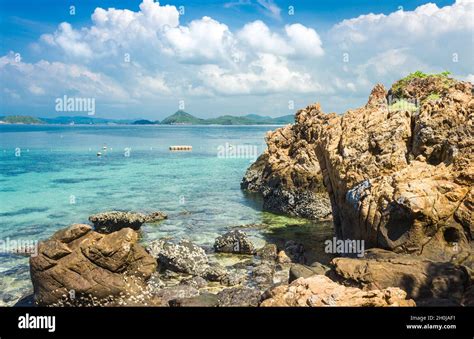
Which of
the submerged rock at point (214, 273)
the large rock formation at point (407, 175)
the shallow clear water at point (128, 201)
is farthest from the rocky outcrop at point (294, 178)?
the submerged rock at point (214, 273)

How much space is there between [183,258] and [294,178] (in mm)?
19216

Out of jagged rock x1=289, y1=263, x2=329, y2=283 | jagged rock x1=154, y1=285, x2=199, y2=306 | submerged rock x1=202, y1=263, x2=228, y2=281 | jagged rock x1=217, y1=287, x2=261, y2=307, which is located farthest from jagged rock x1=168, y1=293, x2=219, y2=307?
submerged rock x1=202, y1=263, x2=228, y2=281

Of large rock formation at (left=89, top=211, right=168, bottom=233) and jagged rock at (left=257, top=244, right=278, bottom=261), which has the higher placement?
large rock formation at (left=89, top=211, right=168, bottom=233)

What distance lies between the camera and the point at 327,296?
11922 mm

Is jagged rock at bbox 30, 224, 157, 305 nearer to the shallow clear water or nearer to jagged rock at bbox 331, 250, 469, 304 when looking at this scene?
the shallow clear water

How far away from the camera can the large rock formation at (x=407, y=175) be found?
18438 mm

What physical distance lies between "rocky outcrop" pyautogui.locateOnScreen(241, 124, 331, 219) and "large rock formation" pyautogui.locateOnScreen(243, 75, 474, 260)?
26.4 feet

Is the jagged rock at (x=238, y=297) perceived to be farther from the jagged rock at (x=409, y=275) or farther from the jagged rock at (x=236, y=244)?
the jagged rock at (x=236, y=244)

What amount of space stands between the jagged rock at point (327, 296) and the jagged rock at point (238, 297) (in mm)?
4347

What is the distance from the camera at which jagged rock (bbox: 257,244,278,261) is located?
25297 millimetres

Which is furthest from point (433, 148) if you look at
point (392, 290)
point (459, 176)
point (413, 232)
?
point (392, 290)

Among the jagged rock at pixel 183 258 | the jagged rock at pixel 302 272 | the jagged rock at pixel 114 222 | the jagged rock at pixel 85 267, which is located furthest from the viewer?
the jagged rock at pixel 114 222

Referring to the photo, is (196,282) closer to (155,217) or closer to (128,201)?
(155,217)
